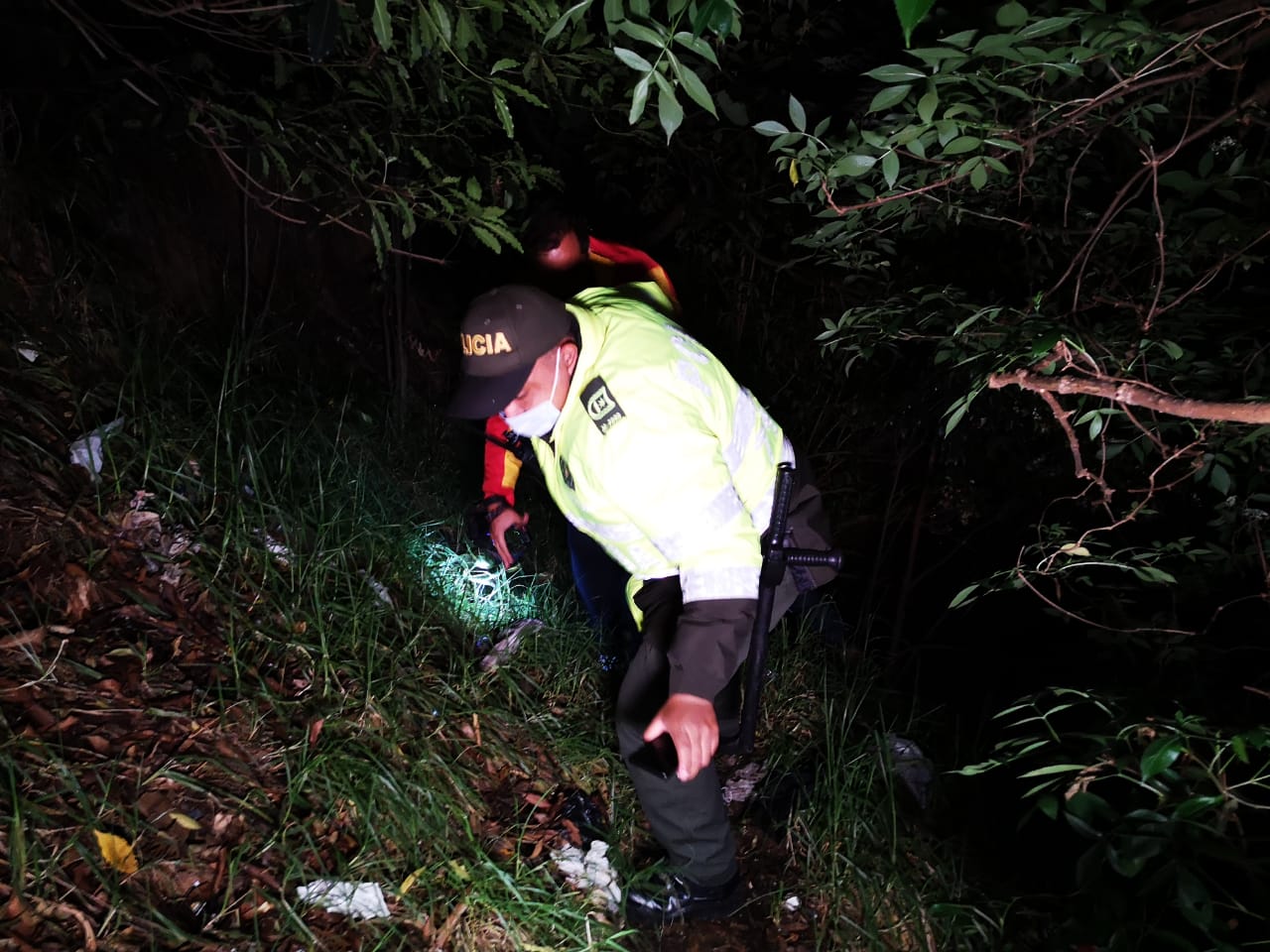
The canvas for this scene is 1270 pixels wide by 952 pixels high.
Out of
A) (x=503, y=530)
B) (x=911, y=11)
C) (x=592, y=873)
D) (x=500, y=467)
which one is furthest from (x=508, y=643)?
(x=911, y=11)

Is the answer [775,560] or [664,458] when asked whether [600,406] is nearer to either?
[664,458]

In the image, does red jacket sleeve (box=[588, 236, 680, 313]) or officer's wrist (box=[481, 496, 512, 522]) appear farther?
red jacket sleeve (box=[588, 236, 680, 313])

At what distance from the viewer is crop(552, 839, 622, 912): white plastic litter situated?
2215mm

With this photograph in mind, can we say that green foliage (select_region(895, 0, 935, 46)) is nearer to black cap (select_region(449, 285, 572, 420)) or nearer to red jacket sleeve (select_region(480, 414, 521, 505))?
black cap (select_region(449, 285, 572, 420))

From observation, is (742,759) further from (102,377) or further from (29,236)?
(29,236)

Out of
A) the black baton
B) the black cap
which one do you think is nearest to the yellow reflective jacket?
A: the black cap

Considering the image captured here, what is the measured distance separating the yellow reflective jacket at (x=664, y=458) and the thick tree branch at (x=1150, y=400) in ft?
2.14

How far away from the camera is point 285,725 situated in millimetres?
2107

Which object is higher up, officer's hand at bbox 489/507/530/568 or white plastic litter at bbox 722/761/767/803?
officer's hand at bbox 489/507/530/568

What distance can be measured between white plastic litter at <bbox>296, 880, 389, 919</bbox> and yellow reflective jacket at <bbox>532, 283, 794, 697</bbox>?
961 millimetres

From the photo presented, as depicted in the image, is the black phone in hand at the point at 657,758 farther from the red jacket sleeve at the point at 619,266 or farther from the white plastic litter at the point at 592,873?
the red jacket sleeve at the point at 619,266

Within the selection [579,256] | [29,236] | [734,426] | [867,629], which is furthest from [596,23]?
[867,629]

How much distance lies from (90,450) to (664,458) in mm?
1926

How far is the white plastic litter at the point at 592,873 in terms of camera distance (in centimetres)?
221
